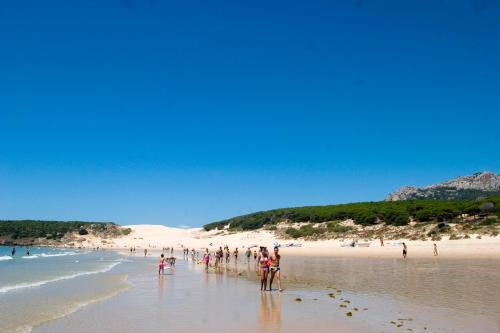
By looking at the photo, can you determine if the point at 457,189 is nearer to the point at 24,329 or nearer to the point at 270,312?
the point at 270,312

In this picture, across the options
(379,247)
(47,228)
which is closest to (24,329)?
(379,247)

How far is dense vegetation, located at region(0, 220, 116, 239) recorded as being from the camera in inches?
5162

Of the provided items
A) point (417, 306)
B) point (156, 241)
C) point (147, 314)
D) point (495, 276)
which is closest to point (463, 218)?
point (495, 276)

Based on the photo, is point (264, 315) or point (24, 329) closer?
point (24, 329)

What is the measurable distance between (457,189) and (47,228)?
425 ft

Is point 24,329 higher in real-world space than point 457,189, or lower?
lower

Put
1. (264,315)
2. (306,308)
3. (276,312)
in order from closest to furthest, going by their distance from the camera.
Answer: (264,315)
(276,312)
(306,308)

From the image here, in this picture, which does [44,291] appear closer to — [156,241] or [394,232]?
[394,232]

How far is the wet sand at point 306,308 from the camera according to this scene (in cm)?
1074

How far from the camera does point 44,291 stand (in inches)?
801

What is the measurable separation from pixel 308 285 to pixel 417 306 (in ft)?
23.0

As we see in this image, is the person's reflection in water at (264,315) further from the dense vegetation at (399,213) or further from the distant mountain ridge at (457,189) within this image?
the distant mountain ridge at (457,189)

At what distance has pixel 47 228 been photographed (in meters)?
136

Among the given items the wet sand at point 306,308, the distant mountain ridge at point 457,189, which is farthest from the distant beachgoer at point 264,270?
the distant mountain ridge at point 457,189
